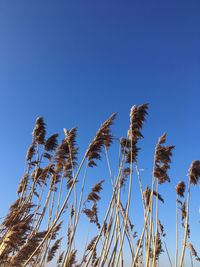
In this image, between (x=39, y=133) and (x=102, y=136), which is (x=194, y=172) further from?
(x=39, y=133)

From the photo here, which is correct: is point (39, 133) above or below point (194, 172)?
below

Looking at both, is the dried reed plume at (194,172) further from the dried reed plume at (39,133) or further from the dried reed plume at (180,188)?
the dried reed plume at (39,133)

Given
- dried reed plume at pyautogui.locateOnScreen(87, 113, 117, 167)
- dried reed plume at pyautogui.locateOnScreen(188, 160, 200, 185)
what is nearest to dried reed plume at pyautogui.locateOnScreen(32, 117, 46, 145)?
dried reed plume at pyautogui.locateOnScreen(87, 113, 117, 167)

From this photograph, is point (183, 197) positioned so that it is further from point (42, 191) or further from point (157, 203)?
point (42, 191)

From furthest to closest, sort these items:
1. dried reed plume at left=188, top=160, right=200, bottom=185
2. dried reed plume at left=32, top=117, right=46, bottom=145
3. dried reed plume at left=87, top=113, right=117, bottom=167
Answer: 1. dried reed plume at left=188, top=160, right=200, bottom=185
2. dried reed plume at left=32, top=117, right=46, bottom=145
3. dried reed plume at left=87, top=113, right=117, bottom=167

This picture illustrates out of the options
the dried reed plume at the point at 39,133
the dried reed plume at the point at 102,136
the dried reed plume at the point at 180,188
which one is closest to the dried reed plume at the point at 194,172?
the dried reed plume at the point at 180,188

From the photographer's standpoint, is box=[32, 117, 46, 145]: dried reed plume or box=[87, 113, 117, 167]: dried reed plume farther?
box=[32, 117, 46, 145]: dried reed plume

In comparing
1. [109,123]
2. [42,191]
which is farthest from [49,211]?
[109,123]

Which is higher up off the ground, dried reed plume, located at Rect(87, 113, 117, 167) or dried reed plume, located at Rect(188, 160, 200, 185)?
dried reed plume, located at Rect(188, 160, 200, 185)

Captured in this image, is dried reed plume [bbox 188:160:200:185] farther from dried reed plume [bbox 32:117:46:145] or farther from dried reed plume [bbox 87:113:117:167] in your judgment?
dried reed plume [bbox 32:117:46:145]

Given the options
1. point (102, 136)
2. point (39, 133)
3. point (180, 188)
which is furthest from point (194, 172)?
point (39, 133)

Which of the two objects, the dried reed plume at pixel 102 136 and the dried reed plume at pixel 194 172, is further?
the dried reed plume at pixel 194 172

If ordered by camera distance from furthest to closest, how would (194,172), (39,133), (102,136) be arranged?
1. (194,172)
2. (39,133)
3. (102,136)

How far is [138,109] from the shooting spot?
22.4 ft
